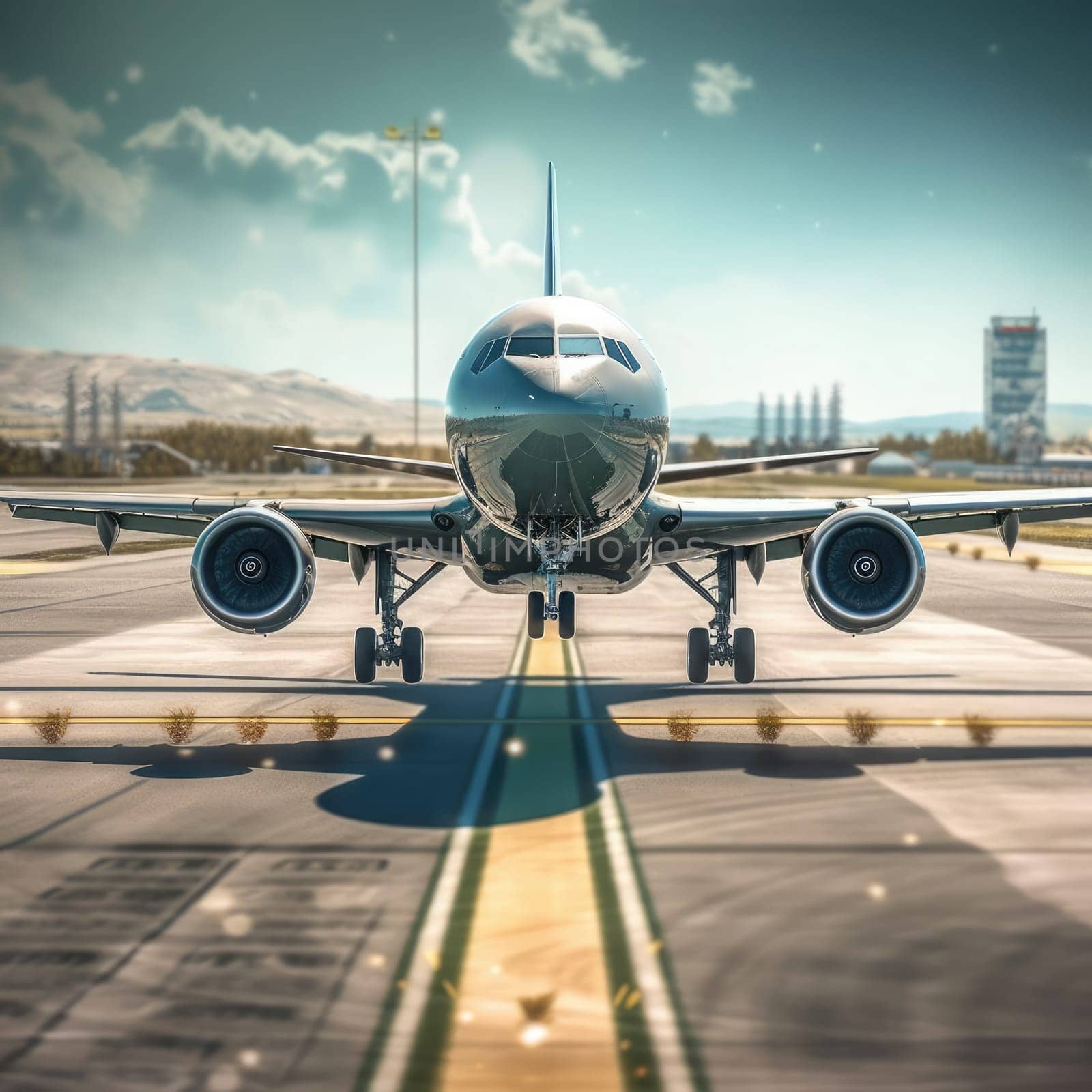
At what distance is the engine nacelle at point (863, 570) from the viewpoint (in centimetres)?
1377

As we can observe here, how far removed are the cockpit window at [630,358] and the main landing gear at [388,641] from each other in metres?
6.38

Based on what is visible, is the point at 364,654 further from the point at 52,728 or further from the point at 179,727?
the point at 52,728

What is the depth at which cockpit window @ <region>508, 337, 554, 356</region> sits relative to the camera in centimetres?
1188

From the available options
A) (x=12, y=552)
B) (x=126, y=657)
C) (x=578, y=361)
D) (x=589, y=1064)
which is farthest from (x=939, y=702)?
(x=12, y=552)

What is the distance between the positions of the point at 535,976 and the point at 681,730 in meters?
7.20

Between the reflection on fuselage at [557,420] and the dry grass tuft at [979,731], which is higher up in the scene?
the reflection on fuselage at [557,420]

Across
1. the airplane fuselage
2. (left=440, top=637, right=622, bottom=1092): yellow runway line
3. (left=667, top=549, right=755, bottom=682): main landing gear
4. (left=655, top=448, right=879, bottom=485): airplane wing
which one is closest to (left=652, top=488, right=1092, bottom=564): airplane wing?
(left=655, top=448, right=879, bottom=485): airplane wing

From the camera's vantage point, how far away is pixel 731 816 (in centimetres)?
1041

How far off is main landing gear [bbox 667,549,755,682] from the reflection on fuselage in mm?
5077

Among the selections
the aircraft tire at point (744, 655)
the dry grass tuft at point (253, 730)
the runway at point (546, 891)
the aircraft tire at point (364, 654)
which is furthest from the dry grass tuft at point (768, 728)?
the aircraft tire at point (364, 654)

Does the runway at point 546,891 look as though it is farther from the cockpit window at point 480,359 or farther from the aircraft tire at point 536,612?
the cockpit window at point 480,359

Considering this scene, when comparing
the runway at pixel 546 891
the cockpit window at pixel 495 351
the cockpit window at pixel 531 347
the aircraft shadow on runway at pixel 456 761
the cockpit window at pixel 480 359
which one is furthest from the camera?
the cockpit window at pixel 480 359

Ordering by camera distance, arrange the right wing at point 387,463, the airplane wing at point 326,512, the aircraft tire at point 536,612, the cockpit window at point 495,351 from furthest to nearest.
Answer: the airplane wing at point 326,512 → the right wing at point 387,463 → the aircraft tire at point 536,612 → the cockpit window at point 495,351

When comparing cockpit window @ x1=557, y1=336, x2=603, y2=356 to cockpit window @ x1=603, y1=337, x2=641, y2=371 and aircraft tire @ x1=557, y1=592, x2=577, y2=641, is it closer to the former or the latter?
cockpit window @ x1=603, y1=337, x2=641, y2=371
